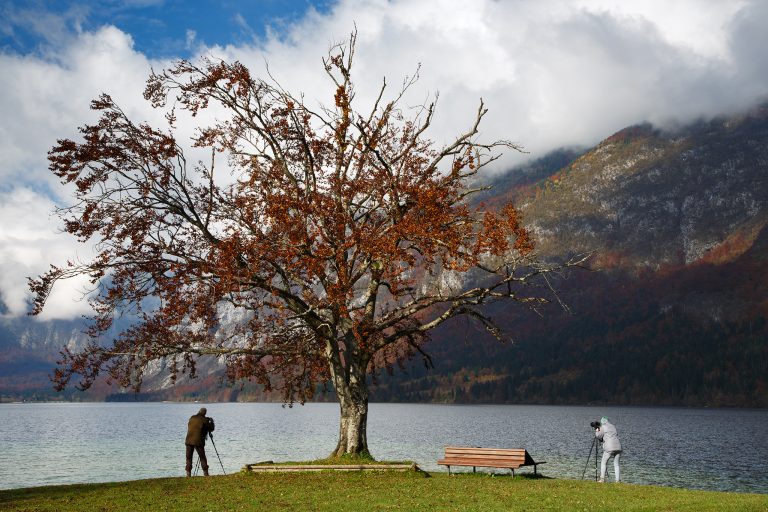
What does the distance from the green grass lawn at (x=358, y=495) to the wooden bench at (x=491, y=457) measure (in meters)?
1.68

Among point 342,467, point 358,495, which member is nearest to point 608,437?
point 342,467

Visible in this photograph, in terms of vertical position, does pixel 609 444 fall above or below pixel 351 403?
below

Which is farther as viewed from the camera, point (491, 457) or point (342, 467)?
point (491, 457)

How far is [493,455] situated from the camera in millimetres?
33906

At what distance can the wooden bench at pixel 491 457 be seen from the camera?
3309 cm

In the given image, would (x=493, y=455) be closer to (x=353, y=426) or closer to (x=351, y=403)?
(x=353, y=426)

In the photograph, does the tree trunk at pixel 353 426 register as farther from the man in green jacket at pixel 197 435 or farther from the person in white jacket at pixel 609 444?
the person in white jacket at pixel 609 444

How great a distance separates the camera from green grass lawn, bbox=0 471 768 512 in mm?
22828

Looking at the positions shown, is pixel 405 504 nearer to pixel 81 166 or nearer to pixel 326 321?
pixel 326 321

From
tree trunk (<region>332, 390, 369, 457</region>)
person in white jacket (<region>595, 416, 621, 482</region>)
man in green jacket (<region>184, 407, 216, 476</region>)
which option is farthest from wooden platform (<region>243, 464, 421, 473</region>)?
person in white jacket (<region>595, 416, 621, 482</region>)

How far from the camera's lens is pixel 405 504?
22812 millimetres

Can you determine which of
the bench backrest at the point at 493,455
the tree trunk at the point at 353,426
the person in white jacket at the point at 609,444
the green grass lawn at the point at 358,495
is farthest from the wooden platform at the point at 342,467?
the person in white jacket at the point at 609,444

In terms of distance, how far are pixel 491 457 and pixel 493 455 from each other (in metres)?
0.14

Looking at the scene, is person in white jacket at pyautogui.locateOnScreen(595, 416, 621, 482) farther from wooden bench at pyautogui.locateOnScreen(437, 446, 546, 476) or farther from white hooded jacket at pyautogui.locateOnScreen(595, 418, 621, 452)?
wooden bench at pyautogui.locateOnScreen(437, 446, 546, 476)
